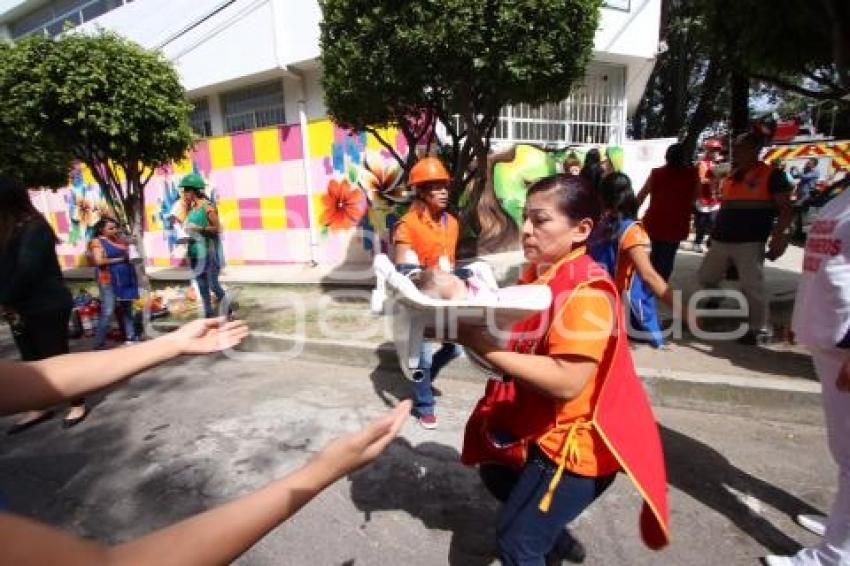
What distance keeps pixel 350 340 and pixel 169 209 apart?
31.5ft

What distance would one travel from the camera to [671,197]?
5055 millimetres

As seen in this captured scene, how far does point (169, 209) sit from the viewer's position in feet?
42.5

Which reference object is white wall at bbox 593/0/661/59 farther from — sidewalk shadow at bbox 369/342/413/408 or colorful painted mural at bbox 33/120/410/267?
sidewalk shadow at bbox 369/342/413/408

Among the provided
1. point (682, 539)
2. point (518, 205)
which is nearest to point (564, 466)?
point (682, 539)

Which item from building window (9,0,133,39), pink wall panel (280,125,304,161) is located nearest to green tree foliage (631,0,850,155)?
pink wall panel (280,125,304,161)

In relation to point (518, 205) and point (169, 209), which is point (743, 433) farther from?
point (169, 209)

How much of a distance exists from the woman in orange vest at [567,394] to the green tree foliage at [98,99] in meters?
6.34

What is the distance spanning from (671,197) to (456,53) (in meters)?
2.47

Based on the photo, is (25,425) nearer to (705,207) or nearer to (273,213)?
(273,213)

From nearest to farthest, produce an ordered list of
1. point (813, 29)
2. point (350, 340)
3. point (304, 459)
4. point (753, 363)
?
point (304, 459) → point (813, 29) → point (753, 363) → point (350, 340)

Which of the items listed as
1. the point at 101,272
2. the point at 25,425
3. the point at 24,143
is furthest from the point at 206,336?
the point at 24,143

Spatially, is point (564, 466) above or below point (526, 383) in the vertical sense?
below

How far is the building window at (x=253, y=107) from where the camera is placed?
35.9 feet

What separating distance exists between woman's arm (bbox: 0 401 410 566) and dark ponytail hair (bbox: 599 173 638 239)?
122 inches
